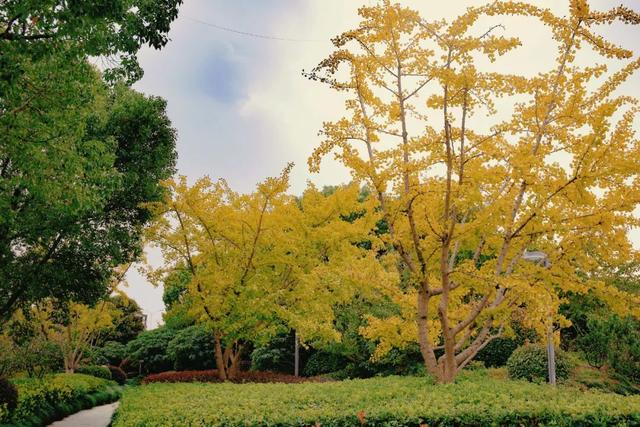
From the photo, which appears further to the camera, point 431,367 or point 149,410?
point 431,367

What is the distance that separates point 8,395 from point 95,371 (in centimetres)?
1598

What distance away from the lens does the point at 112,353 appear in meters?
31.0

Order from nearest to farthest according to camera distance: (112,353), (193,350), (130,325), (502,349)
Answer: (502,349) < (193,350) < (112,353) < (130,325)

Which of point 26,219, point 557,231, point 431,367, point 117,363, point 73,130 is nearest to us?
point 73,130

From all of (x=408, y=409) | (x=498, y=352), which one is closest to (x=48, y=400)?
(x=408, y=409)

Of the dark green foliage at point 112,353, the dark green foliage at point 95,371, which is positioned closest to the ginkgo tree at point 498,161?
the dark green foliage at point 95,371

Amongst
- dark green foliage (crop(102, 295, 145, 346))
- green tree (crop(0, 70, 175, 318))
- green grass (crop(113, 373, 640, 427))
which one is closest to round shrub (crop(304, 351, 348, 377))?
green tree (crop(0, 70, 175, 318))

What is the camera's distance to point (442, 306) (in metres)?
7.96

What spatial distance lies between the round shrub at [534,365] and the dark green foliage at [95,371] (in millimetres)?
17596

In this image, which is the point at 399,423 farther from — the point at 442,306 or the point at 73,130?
the point at 73,130

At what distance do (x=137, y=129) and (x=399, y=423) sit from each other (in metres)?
8.32

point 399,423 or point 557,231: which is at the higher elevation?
point 557,231

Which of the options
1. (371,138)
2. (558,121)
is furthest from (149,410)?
(558,121)

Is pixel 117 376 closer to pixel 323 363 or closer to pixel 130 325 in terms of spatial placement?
pixel 130 325
